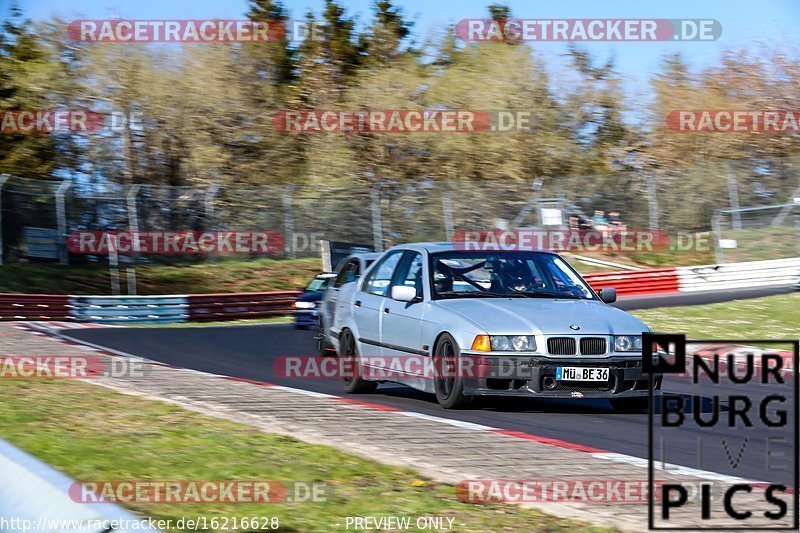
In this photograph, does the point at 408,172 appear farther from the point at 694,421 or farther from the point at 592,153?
the point at 694,421

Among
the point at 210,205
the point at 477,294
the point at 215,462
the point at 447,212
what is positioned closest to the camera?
the point at 215,462

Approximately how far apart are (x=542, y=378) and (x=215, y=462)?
3.48 meters

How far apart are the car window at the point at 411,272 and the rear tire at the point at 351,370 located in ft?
2.88

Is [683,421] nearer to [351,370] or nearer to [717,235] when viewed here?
[351,370]

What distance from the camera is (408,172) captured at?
1645 inches

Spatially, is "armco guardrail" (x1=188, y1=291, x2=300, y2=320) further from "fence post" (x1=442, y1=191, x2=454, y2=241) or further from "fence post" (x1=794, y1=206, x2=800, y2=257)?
"fence post" (x1=794, y1=206, x2=800, y2=257)

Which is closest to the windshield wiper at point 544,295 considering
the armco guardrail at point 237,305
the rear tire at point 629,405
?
the rear tire at point 629,405

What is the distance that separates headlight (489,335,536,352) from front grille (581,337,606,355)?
1.39 ft

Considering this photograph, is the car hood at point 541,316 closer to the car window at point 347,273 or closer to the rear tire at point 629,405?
the rear tire at point 629,405

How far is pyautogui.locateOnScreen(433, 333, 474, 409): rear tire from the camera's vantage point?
8906mm

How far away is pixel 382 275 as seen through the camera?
35.0 feet

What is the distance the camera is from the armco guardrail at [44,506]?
10.8 ft

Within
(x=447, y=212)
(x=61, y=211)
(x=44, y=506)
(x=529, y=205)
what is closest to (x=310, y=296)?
(x=61, y=211)

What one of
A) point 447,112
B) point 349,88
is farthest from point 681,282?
point 349,88
